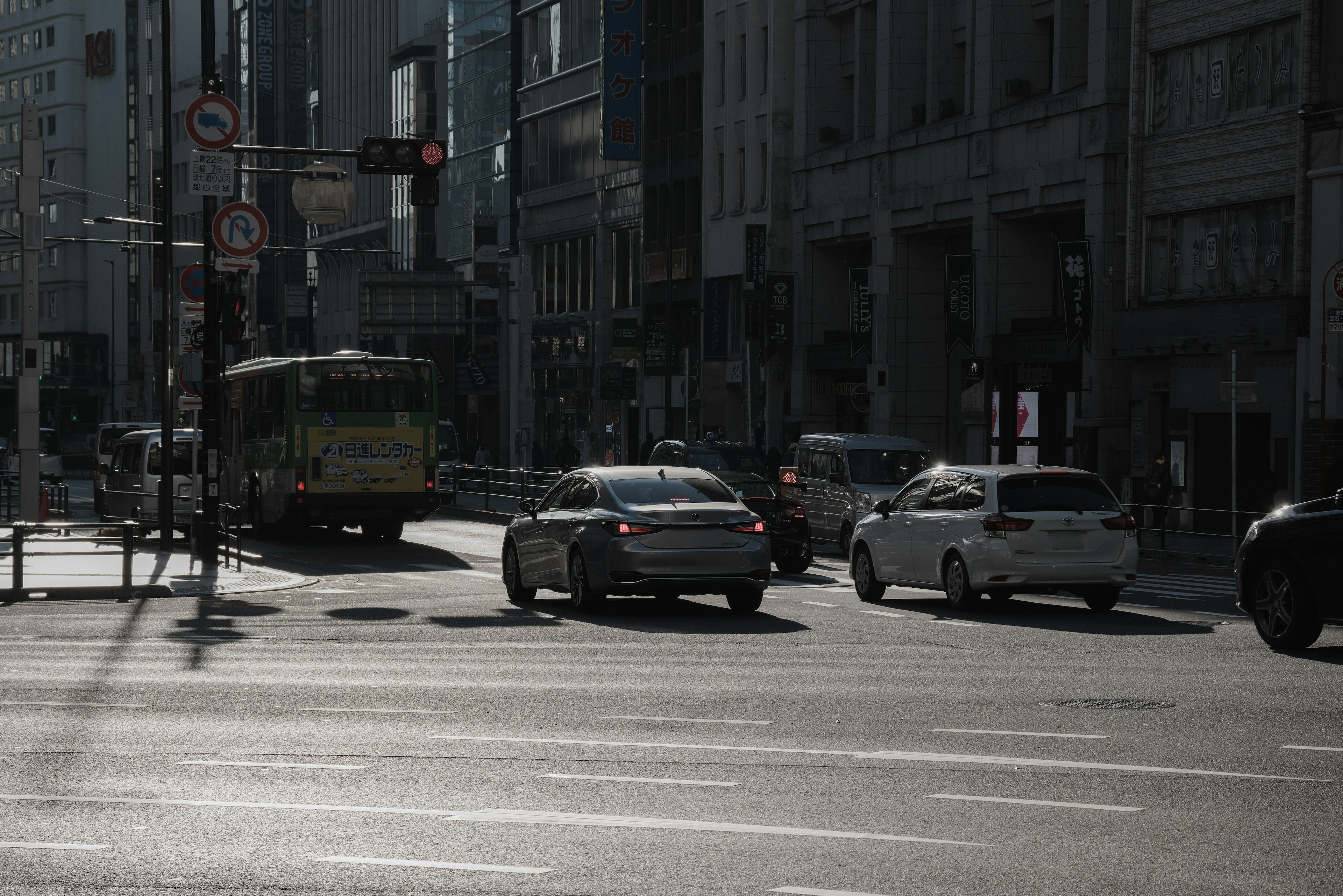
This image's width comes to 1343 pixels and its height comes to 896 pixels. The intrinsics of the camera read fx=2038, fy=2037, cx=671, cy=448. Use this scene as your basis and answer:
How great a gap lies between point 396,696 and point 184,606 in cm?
876

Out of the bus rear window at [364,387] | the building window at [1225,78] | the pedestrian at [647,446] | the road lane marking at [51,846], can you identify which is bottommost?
the road lane marking at [51,846]

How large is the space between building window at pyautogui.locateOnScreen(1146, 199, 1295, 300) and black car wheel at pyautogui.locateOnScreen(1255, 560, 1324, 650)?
72.7 feet

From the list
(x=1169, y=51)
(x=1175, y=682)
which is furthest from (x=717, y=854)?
(x=1169, y=51)

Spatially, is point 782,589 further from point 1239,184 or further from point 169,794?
point 1239,184

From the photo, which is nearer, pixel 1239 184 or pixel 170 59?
pixel 170 59

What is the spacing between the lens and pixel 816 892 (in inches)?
281

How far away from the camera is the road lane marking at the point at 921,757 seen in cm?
990

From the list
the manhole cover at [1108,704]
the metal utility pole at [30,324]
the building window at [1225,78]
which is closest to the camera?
the manhole cover at [1108,704]

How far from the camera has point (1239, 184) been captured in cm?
3912

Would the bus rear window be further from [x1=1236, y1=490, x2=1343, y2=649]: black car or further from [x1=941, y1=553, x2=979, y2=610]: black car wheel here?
[x1=1236, y1=490, x2=1343, y2=649]: black car

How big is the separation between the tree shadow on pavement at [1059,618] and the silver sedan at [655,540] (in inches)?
81.7

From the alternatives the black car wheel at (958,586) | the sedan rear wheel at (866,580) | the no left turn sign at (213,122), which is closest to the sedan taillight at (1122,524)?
the black car wheel at (958,586)

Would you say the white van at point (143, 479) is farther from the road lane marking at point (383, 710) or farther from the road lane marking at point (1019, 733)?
the road lane marking at point (1019, 733)

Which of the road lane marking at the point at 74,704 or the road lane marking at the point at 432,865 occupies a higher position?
the road lane marking at the point at 432,865
